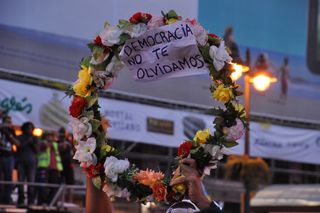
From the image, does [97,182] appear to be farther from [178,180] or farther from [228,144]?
[228,144]

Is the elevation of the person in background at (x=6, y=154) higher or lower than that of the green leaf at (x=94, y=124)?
higher

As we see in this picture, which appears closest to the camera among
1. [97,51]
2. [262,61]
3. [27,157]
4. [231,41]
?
[97,51]

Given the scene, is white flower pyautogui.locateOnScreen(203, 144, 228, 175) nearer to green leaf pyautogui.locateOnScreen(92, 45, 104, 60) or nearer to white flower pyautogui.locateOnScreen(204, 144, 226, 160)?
white flower pyautogui.locateOnScreen(204, 144, 226, 160)

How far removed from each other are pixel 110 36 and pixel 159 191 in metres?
1.01

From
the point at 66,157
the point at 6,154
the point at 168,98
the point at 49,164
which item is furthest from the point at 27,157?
the point at 168,98

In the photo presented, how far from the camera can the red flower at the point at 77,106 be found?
4.82 m

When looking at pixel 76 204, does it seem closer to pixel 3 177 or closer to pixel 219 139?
pixel 3 177

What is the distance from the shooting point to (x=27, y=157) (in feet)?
38.3

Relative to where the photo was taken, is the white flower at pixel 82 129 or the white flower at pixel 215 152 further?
the white flower at pixel 82 129

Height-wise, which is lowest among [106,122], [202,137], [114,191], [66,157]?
[114,191]

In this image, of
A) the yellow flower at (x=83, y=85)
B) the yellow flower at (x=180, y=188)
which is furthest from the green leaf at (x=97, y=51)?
the yellow flower at (x=180, y=188)

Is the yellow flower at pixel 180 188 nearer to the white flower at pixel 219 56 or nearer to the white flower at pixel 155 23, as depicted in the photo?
the white flower at pixel 219 56

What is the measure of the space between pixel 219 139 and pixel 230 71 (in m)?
0.49

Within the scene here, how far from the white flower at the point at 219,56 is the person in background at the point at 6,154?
6.99m
